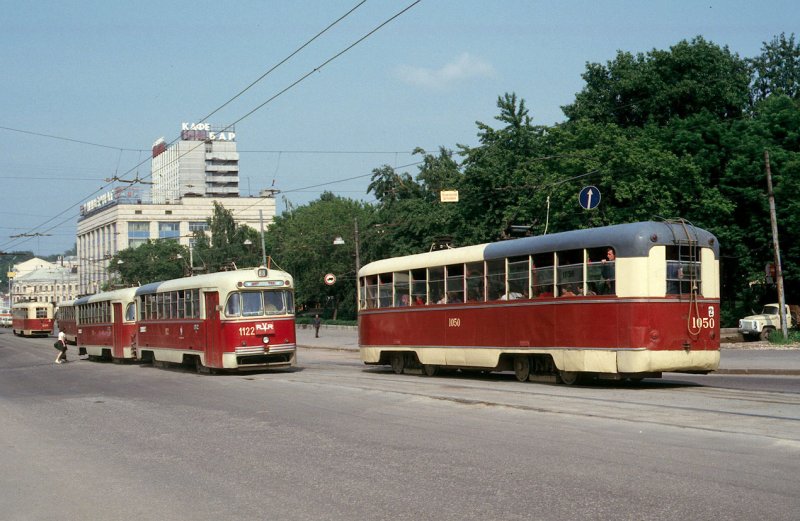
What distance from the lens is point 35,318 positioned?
85.2 meters

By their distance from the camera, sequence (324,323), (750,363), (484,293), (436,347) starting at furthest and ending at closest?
(324,323) < (750,363) < (436,347) < (484,293)

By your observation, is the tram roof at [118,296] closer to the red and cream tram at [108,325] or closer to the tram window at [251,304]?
the red and cream tram at [108,325]

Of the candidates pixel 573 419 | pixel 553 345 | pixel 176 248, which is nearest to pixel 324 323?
pixel 176 248

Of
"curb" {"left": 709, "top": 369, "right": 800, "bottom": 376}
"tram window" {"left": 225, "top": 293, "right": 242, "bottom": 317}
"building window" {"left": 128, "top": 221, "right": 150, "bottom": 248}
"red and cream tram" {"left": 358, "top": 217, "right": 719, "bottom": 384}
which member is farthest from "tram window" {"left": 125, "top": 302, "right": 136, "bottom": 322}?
"building window" {"left": 128, "top": 221, "right": 150, "bottom": 248}

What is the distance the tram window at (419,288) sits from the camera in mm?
24812

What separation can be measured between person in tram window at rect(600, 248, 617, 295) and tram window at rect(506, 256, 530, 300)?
2.29 metres

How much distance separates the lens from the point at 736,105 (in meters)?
57.4

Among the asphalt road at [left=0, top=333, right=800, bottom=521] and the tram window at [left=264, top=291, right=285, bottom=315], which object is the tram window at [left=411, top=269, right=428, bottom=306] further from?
the asphalt road at [left=0, top=333, right=800, bottom=521]

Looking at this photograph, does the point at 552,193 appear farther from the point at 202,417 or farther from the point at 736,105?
the point at 202,417

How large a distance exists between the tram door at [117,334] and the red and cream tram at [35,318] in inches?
1945

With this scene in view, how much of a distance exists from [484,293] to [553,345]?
9.40ft

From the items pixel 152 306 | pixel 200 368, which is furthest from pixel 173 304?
pixel 200 368

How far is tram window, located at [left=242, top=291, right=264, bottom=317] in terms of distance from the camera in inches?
1078

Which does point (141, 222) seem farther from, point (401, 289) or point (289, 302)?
point (401, 289)
